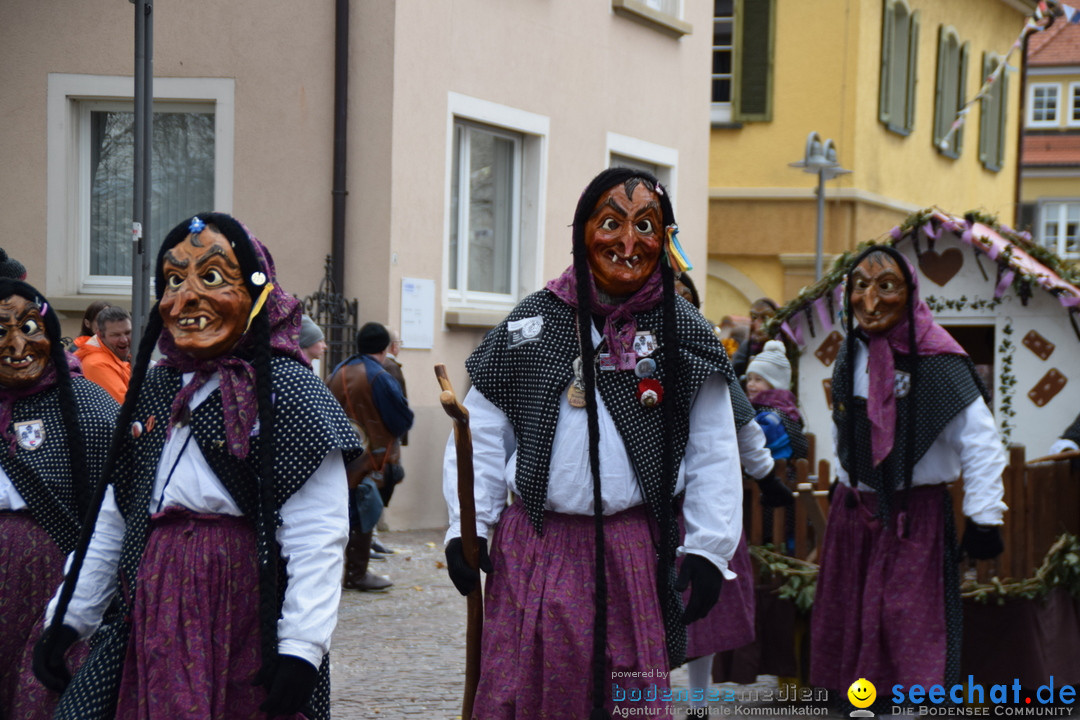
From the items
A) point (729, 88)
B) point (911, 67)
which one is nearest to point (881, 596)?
point (729, 88)

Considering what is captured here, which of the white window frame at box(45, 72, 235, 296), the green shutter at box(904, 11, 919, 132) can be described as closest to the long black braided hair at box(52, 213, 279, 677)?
the white window frame at box(45, 72, 235, 296)

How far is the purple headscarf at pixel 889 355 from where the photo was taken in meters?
6.17

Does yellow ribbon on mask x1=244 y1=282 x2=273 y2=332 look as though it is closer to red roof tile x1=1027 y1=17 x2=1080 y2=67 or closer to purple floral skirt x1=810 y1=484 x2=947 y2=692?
purple floral skirt x1=810 y1=484 x2=947 y2=692

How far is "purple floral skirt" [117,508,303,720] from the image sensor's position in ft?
11.2

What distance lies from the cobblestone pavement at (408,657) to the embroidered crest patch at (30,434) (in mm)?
2374

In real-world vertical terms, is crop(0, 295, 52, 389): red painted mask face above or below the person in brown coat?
above

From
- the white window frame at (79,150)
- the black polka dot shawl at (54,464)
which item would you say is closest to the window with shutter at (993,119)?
the white window frame at (79,150)

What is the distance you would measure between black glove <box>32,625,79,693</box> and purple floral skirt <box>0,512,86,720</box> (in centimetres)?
76

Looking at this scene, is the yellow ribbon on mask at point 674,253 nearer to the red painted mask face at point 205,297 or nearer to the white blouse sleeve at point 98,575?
the red painted mask face at point 205,297

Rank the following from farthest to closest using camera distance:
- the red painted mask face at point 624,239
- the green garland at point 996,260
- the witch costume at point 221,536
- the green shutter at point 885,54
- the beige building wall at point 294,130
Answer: the green shutter at point 885,54, the beige building wall at point 294,130, the green garland at point 996,260, the red painted mask face at point 624,239, the witch costume at point 221,536

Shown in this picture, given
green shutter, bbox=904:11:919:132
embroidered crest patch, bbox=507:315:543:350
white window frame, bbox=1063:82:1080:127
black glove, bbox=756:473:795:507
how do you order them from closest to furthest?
embroidered crest patch, bbox=507:315:543:350 < black glove, bbox=756:473:795:507 < green shutter, bbox=904:11:919:132 < white window frame, bbox=1063:82:1080:127

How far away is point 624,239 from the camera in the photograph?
427 centimetres

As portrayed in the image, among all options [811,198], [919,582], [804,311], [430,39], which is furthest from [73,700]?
[811,198]

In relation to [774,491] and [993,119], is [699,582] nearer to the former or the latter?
[774,491]
